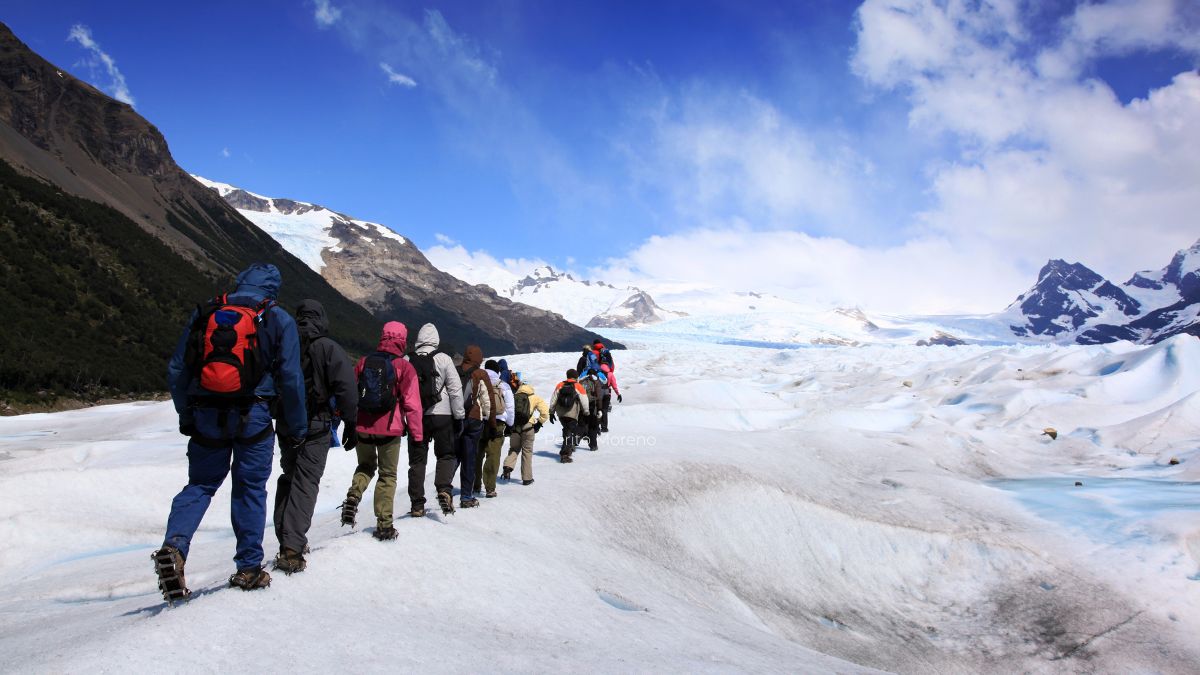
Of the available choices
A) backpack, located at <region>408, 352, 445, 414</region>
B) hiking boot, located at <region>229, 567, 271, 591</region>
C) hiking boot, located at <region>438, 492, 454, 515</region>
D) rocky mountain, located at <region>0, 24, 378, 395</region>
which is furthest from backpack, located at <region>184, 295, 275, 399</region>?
rocky mountain, located at <region>0, 24, 378, 395</region>

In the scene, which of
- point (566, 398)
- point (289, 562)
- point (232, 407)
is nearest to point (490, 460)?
point (566, 398)

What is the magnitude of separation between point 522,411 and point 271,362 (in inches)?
264

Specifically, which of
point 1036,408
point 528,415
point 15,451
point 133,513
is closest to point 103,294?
point 15,451

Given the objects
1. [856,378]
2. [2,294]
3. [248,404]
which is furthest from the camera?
[2,294]

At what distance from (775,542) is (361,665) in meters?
9.24

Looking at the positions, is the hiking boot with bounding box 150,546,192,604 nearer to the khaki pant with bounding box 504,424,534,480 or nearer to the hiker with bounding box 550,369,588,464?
the khaki pant with bounding box 504,424,534,480

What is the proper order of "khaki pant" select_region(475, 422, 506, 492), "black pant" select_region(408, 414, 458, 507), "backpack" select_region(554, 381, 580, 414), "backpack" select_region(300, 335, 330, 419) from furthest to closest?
"backpack" select_region(554, 381, 580, 414) < "khaki pant" select_region(475, 422, 506, 492) < "black pant" select_region(408, 414, 458, 507) < "backpack" select_region(300, 335, 330, 419)

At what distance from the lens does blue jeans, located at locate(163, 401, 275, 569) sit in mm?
4852

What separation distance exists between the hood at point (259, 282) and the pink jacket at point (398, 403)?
152 cm

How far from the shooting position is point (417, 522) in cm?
727

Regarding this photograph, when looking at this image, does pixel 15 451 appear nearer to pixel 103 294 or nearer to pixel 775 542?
pixel 775 542

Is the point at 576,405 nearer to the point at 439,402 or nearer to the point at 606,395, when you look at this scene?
the point at 606,395

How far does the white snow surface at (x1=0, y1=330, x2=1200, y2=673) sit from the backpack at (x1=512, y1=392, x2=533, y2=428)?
1.15 metres

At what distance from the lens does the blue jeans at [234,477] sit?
4.85 m
